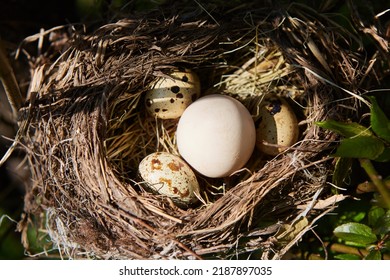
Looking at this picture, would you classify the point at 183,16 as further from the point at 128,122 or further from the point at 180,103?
the point at 128,122

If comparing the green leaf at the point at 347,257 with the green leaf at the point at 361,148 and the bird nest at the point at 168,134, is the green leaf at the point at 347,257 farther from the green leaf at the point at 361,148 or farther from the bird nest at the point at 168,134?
the green leaf at the point at 361,148

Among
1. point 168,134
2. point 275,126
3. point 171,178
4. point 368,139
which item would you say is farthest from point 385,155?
point 168,134

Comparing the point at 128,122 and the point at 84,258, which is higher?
the point at 128,122

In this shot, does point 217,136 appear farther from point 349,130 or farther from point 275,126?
point 349,130

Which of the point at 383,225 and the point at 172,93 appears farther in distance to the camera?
the point at 172,93

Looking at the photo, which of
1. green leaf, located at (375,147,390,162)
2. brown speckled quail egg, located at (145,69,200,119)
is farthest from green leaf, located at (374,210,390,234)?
brown speckled quail egg, located at (145,69,200,119)


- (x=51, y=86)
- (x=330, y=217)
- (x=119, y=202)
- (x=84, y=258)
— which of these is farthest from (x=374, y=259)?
(x=51, y=86)
